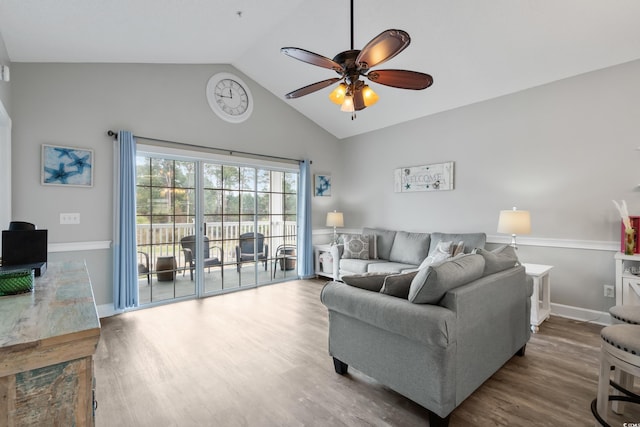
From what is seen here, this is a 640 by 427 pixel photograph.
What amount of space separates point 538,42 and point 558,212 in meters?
1.91

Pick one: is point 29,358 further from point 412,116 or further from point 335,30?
point 412,116

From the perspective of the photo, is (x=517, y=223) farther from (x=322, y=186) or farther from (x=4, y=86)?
(x=4, y=86)

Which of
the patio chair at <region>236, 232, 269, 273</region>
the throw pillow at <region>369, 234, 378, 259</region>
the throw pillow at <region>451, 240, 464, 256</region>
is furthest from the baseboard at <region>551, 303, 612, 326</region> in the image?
the patio chair at <region>236, 232, 269, 273</region>

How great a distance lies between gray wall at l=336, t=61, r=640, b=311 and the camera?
325cm

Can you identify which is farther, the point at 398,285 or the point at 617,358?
the point at 398,285

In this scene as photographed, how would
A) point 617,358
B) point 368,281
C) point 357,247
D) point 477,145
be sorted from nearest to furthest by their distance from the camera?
point 617,358 → point 368,281 → point 477,145 → point 357,247

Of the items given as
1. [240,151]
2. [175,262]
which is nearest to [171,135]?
[240,151]

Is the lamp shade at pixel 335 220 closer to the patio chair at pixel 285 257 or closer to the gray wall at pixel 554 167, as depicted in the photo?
the patio chair at pixel 285 257

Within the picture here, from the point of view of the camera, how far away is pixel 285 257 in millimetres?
5500

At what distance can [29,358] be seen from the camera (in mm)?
767

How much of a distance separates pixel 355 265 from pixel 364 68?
3062 millimetres

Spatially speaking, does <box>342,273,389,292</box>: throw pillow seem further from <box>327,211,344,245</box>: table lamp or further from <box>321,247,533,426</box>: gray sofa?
<box>327,211,344,245</box>: table lamp

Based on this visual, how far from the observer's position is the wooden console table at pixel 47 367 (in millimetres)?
747

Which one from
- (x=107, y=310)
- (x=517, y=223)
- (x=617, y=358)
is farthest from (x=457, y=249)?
(x=107, y=310)
